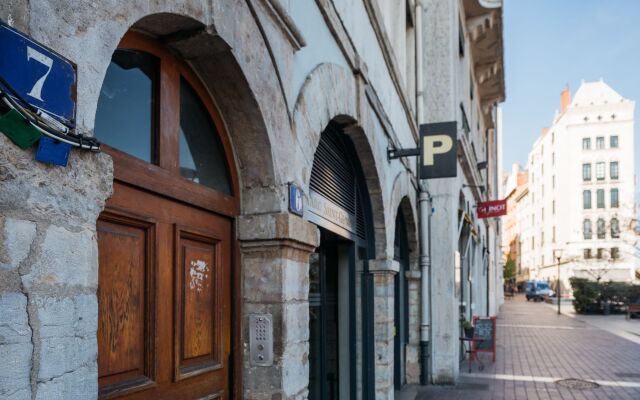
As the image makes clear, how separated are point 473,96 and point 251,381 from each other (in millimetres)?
15378

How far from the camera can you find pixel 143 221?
261 centimetres

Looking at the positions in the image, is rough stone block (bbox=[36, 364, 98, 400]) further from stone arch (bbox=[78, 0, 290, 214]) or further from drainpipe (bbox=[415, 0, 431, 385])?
drainpipe (bbox=[415, 0, 431, 385])

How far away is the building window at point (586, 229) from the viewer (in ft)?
168

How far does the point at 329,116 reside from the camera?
14.8ft

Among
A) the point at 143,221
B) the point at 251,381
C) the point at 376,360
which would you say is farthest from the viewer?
the point at 376,360

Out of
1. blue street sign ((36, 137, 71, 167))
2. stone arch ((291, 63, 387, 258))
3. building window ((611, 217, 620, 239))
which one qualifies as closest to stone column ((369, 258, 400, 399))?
stone arch ((291, 63, 387, 258))

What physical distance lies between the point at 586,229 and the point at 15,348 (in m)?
55.7

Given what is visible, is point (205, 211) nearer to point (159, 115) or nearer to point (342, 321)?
point (159, 115)

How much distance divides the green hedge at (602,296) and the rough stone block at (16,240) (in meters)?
31.0

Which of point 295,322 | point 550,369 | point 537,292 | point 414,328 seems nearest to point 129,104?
point 295,322

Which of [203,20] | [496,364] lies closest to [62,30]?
[203,20]

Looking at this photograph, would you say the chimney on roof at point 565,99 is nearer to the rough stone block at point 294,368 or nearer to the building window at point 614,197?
the building window at point 614,197

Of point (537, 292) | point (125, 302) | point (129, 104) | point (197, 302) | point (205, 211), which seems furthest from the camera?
point (537, 292)

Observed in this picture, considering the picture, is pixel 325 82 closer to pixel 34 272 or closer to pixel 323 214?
pixel 323 214
